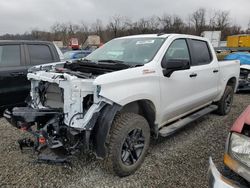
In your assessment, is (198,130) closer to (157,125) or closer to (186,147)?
(186,147)

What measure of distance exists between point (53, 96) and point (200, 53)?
290cm

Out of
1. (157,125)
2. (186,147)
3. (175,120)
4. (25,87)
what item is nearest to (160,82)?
(157,125)

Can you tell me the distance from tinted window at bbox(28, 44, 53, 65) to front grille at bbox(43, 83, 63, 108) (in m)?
2.31

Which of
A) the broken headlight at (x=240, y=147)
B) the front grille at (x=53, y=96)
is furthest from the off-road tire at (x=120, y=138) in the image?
the broken headlight at (x=240, y=147)

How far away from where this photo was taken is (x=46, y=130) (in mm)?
2781

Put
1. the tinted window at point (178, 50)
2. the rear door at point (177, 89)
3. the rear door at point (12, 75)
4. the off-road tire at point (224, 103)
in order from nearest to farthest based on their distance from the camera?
1. the rear door at point (177, 89)
2. the tinted window at point (178, 50)
3. the rear door at point (12, 75)
4. the off-road tire at point (224, 103)

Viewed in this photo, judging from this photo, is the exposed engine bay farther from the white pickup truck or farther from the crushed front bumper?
the crushed front bumper

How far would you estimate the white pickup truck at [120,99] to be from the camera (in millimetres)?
2705

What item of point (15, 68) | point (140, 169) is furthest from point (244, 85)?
point (15, 68)

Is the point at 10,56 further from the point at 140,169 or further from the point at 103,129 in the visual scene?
the point at 140,169

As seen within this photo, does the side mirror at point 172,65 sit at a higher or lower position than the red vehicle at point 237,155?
higher

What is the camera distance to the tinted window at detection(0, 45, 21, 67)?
5.00m

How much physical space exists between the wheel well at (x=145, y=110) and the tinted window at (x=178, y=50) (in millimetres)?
809

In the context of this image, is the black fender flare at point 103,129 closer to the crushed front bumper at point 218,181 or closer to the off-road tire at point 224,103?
the crushed front bumper at point 218,181
